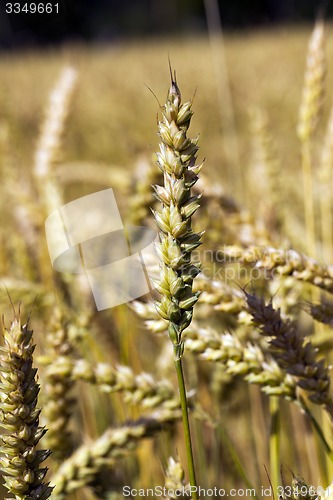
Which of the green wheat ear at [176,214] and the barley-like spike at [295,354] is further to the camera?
the barley-like spike at [295,354]

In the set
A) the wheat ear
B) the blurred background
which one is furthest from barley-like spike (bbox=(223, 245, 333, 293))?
the blurred background

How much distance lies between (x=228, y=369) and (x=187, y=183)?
0.64 ft

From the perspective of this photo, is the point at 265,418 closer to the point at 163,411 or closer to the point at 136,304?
the point at 163,411

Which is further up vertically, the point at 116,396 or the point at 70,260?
the point at 70,260

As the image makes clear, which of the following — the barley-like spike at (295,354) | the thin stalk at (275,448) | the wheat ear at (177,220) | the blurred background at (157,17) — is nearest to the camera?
the wheat ear at (177,220)

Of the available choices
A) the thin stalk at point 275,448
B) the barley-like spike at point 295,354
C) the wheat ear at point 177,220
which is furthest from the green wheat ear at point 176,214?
the thin stalk at point 275,448

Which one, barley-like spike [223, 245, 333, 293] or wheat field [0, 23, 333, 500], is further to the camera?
barley-like spike [223, 245, 333, 293]

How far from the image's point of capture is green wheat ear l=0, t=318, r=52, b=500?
1.02 ft

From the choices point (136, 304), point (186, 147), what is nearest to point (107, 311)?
point (136, 304)

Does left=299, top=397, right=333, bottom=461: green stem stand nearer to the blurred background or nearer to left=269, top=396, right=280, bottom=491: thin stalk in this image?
left=269, top=396, right=280, bottom=491: thin stalk

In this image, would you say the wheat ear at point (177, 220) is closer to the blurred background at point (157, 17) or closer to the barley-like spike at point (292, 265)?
the barley-like spike at point (292, 265)

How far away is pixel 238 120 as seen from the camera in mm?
4195

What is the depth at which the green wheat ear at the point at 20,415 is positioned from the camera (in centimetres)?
31

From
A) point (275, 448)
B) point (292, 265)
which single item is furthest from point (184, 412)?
point (275, 448)
